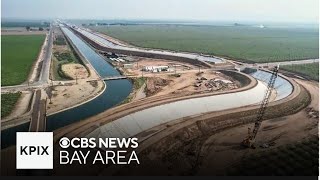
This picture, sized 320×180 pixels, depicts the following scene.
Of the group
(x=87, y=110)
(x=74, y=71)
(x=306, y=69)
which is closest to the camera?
(x=87, y=110)

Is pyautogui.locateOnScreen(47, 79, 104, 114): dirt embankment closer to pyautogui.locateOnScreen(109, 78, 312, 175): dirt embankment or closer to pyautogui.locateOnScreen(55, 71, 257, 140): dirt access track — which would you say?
pyautogui.locateOnScreen(55, 71, 257, 140): dirt access track

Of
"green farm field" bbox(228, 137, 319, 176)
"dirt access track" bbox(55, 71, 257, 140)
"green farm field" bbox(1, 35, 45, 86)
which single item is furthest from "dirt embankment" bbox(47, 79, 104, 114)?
"green farm field" bbox(228, 137, 319, 176)

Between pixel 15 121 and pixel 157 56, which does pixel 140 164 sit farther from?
pixel 157 56

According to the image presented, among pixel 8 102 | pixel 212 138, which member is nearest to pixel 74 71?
pixel 8 102

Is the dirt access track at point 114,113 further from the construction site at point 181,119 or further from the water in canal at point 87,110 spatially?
the water in canal at point 87,110

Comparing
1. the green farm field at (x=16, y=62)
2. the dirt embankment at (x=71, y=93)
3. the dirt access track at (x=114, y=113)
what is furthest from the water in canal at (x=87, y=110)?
the green farm field at (x=16, y=62)

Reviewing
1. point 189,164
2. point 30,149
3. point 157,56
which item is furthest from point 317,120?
point 157,56

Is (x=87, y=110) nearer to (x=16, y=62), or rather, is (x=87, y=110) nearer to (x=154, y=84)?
(x=154, y=84)

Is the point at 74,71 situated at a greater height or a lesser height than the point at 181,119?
greater
